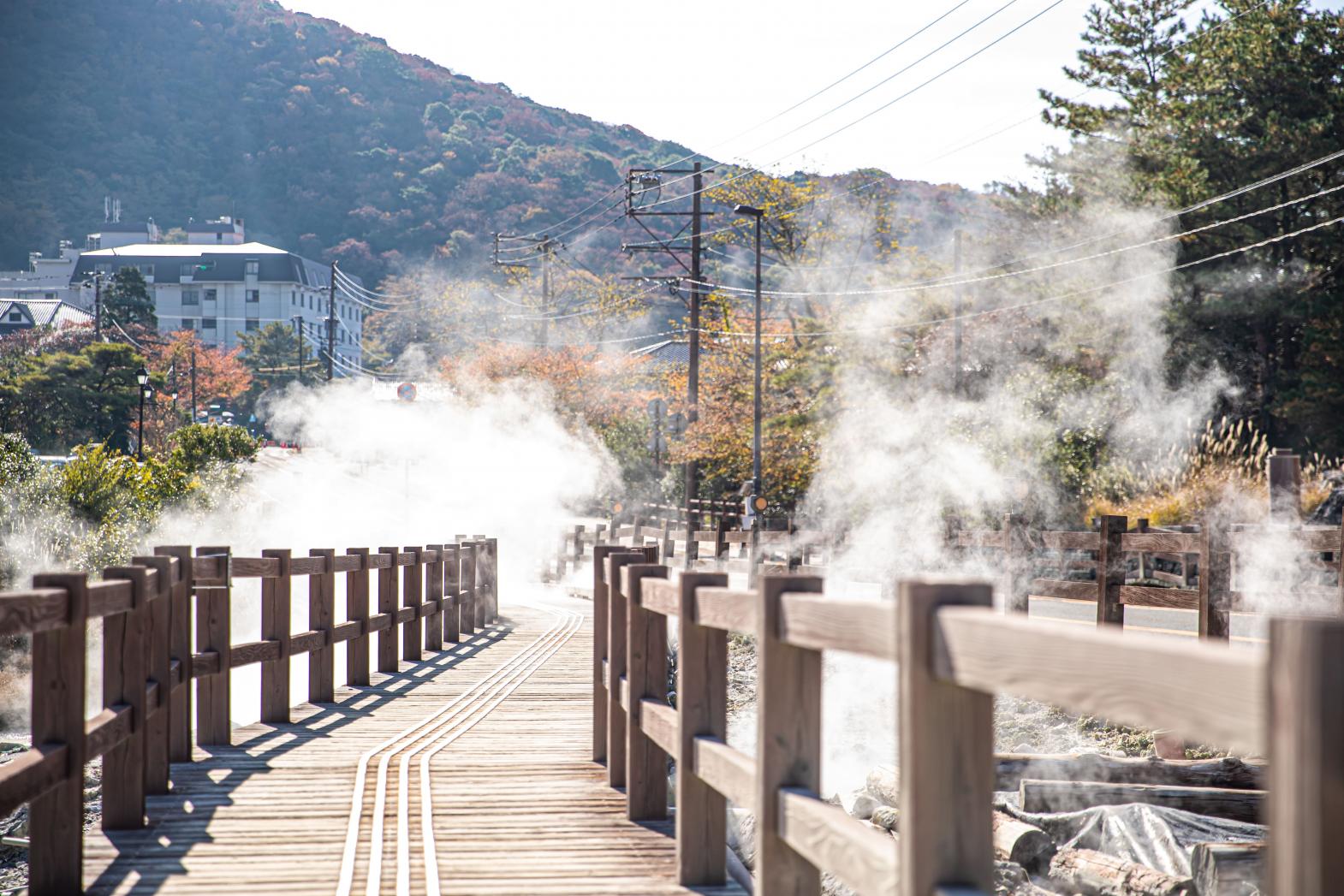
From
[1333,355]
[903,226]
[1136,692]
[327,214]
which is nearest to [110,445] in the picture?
[903,226]

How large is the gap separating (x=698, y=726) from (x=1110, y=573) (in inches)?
289

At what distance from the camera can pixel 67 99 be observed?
147 m

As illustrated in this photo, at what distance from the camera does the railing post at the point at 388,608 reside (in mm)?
10570

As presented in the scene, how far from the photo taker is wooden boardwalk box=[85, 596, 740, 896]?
4434 millimetres

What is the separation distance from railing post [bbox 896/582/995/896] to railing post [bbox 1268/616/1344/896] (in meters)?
0.86

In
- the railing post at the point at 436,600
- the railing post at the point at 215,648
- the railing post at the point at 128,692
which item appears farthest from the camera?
the railing post at the point at 436,600

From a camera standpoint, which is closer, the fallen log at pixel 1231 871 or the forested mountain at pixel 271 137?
the fallen log at pixel 1231 871

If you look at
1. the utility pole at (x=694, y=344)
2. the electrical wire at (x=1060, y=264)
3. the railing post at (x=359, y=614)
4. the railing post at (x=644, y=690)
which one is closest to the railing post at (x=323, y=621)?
the railing post at (x=359, y=614)

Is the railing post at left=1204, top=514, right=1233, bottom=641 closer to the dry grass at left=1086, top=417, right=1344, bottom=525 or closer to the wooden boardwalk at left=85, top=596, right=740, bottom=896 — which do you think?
the wooden boardwalk at left=85, top=596, right=740, bottom=896

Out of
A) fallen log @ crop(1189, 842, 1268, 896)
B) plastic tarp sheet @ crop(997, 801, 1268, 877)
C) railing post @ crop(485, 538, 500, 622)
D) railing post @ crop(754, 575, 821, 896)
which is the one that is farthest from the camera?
railing post @ crop(485, 538, 500, 622)

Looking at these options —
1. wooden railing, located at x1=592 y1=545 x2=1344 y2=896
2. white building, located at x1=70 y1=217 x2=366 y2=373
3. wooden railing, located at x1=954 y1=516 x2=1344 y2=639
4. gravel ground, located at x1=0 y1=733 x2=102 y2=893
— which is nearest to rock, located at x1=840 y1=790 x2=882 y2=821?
wooden railing, located at x1=592 y1=545 x2=1344 y2=896

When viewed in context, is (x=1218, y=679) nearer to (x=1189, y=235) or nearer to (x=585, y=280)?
(x=1189, y=235)

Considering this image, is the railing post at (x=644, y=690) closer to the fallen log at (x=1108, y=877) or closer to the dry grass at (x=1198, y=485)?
the fallen log at (x=1108, y=877)

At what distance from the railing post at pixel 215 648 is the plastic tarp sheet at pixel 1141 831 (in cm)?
429
